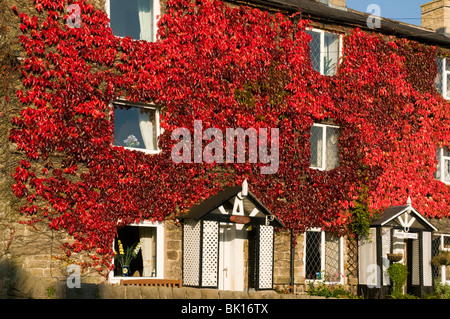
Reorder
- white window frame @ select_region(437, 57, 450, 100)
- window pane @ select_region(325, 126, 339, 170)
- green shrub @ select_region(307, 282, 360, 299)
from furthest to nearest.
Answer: white window frame @ select_region(437, 57, 450, 100) → window pane @ select_region(325, 126, 339, 170) → green shrub @ select_region(307, 282, 360, 299)

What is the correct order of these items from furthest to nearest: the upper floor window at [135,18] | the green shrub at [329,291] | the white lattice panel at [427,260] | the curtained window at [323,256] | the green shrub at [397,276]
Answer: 1. the white lattice panel at [427,260]
2. the curtained window at [323,256]
3. the green shrub at [397,276]
4. the green shrub at [329,291]
5. the upper floor window at [135,18]

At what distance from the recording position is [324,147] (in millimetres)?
22000

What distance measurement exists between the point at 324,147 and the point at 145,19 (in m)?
6.98

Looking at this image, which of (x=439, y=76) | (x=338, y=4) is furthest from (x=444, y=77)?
(x=338, y=4)

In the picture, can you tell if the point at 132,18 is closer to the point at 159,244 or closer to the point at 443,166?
the point at 159,244

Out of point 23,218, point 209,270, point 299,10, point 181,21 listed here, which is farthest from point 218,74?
point 23,218

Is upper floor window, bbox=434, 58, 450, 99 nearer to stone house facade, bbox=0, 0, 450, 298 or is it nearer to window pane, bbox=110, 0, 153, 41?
stone house facade, bbox=0, 0, 450, 298

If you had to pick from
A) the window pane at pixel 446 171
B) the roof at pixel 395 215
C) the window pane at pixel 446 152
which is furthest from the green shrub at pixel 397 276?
the window pane at pixel 446 152

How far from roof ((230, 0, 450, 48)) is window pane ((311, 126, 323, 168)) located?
358 centimetres

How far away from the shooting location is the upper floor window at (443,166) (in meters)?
24.7

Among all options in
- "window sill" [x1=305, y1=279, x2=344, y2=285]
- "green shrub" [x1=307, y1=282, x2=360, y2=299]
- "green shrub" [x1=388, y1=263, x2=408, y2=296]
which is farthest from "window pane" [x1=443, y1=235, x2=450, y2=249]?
"window sill" [x1=305, y1=279, x2=344, y2=285]

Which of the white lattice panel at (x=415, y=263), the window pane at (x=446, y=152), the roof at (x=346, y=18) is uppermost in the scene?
the roof at (x=346, y=18)

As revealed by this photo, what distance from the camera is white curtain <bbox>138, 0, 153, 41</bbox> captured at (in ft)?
62.5

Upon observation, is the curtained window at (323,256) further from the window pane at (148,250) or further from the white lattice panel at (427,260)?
the window pane at (148,250)
